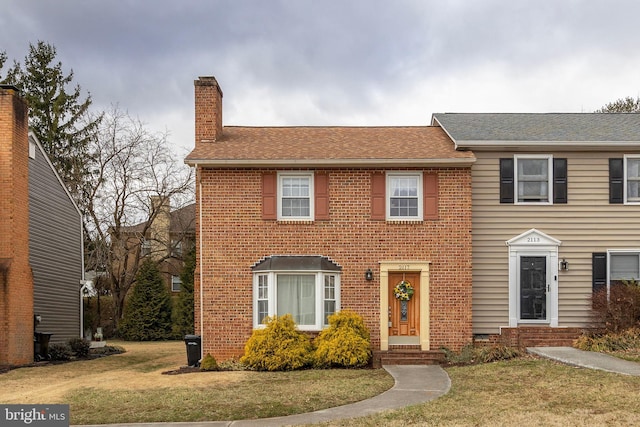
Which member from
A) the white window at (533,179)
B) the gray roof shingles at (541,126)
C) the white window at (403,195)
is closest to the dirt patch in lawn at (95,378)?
the white window at (403,195)

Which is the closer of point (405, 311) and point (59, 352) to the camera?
point (405, 311)

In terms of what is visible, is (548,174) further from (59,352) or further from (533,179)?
(59,352)

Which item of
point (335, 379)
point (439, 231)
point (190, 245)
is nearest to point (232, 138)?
point (439, 231)

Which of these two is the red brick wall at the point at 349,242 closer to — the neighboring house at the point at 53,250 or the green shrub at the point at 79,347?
the neighboring house at the point at 53,250

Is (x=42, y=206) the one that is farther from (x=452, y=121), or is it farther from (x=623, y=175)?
(x=623, y=175)

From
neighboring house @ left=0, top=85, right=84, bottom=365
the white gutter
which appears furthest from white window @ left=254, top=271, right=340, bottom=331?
neighboring house @ left=0, top=85, right=84, bottom=365

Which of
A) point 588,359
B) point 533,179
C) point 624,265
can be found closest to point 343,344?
point 588,359

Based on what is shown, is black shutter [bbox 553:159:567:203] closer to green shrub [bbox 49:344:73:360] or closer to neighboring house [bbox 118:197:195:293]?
green shrub [bbox 49:344:73:360]

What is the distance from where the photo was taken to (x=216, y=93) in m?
18.8

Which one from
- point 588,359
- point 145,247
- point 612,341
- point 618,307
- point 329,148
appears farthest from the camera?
point 145,247

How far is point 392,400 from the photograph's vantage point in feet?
39.2

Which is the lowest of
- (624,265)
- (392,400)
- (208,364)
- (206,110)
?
(208,364)

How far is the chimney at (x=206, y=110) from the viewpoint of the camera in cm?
1858

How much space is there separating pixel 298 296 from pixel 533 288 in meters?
6.16
